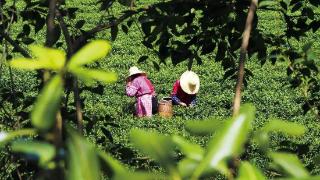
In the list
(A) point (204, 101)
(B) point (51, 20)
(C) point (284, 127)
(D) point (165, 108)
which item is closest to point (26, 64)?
(C) point (284, 127)

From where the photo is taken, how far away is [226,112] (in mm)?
7703

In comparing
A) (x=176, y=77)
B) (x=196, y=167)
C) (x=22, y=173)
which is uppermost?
(x=176, y=77)

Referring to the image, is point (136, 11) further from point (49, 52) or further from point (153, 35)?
point (49, 52)

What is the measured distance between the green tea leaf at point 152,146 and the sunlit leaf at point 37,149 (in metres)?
0.08

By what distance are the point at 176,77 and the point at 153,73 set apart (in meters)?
0.38

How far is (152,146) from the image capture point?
1.84 ft

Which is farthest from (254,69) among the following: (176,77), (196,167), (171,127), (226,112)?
(196,167)

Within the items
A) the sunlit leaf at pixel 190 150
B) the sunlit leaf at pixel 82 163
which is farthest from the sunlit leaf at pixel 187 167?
the sunlit leaf at pixel 82 163

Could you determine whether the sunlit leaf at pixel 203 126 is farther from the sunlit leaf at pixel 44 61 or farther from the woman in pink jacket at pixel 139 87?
the woman in pink jacket at pixel 139 87

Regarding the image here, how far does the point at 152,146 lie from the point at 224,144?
7 centimetres

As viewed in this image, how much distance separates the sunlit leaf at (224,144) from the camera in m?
0.58

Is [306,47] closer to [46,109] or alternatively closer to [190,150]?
[190,150]

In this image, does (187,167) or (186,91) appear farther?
(186,91)

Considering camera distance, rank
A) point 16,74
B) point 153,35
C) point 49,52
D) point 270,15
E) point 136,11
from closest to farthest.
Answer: point 49,52
point 136,11
point 153,35
point 16,74
point 270,15
